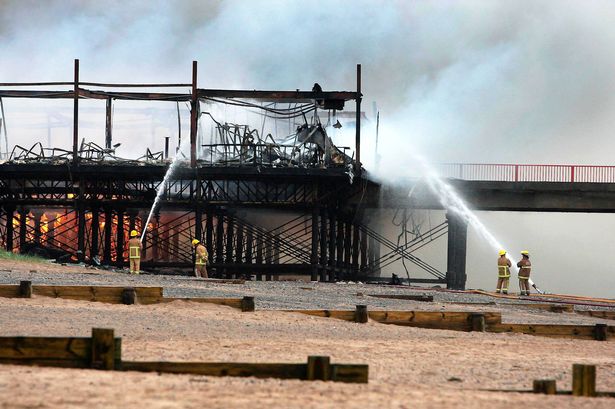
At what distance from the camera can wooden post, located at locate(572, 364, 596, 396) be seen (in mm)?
13055

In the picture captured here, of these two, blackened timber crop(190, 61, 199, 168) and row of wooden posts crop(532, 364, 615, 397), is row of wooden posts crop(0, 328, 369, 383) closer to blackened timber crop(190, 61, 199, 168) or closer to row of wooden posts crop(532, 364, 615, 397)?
row of wooden posts crop(532, 364, 615, 397)

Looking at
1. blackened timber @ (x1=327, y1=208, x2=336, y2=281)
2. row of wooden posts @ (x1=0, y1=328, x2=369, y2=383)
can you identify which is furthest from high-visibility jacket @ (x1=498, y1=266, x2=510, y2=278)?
row of wooden posts @ (x1=0, y1=328, x2=369, y2=383)

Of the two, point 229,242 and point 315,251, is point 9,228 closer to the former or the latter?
point 229,242

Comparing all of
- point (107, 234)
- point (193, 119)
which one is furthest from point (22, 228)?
point (193, 119)

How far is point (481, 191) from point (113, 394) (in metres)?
49.0

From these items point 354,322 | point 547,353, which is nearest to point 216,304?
point 354,322

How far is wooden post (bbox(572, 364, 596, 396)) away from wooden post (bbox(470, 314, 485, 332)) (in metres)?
9.38

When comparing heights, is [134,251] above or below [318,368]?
above

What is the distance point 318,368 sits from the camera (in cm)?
1267

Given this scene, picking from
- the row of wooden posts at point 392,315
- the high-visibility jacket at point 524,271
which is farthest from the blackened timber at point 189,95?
the row of wooden posts at point 392,315

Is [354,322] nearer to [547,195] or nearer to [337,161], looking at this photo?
[337,161]

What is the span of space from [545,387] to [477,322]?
9.54m

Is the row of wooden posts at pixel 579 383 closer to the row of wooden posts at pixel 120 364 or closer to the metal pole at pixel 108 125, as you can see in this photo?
the row of wooden posts at pixel 120 364

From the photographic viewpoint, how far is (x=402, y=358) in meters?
17.7
